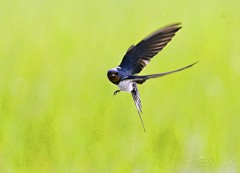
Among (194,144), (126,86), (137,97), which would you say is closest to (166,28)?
(126,86)

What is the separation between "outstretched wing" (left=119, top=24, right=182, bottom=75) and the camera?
0.93 metres

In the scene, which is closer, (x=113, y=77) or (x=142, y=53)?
→ (x=113, y=77)

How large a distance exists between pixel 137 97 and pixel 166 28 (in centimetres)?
31

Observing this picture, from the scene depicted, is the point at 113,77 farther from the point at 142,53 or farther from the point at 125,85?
the point at 142,53

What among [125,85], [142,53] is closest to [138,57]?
Answer: [142,53]

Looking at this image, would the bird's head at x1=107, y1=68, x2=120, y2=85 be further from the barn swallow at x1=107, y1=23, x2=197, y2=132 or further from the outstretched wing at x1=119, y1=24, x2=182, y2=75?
the outstretched wing at x1=119, y1=24, x2=182, y2=75

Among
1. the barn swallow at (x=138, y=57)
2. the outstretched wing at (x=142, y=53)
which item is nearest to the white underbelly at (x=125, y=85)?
the barn swallow at (x=138, y=57)

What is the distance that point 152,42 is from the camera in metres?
0.96

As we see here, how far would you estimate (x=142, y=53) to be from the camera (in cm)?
102

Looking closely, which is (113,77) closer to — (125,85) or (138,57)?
(125,85)

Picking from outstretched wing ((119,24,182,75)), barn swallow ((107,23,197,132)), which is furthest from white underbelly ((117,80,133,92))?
outstretched wing ((119,24,182,75))

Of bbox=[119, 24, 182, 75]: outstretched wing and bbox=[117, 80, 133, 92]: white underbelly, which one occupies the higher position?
bbox=[119, 24, 182, 75]: outstretched wing

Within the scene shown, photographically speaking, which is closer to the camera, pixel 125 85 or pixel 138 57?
pixel 125 85

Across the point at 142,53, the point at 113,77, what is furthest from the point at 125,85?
the point at 142,53
